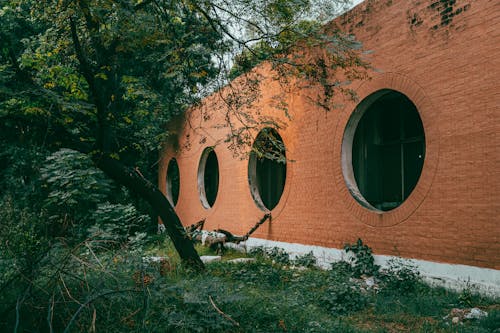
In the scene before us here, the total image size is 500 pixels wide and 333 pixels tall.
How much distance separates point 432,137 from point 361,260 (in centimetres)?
220

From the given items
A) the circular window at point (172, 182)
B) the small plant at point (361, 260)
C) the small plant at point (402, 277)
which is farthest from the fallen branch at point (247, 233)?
the circular window at point (172, 182)

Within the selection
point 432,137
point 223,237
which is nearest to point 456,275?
point 432,137

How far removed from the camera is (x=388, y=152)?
8.35 meters

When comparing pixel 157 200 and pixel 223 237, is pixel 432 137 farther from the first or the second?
pixel 223 237

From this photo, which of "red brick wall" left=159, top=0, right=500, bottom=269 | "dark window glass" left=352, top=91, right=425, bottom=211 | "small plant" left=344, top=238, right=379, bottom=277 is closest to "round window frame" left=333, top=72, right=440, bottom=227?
"red brick wall" left=159, top=0, right=500, bottom=269

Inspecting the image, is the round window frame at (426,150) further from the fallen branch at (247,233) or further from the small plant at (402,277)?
the fallen branch at (247,233)

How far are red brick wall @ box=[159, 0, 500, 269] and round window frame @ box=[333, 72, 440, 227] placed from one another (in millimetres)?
16

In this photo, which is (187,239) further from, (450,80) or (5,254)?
(450,80)

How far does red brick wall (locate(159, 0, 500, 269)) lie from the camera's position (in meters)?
5.46

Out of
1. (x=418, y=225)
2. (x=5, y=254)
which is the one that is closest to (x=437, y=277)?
(x=418, y=225)

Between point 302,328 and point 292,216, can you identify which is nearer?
point 302,328

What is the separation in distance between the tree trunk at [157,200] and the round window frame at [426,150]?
2.72 m

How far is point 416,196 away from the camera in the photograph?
6.37 metres

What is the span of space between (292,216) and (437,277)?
366 centimetres
